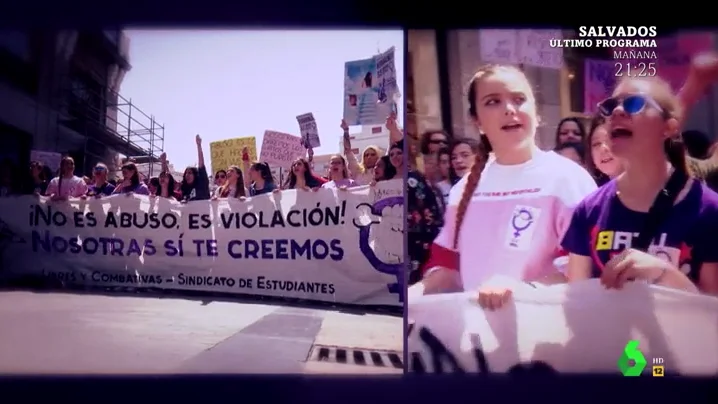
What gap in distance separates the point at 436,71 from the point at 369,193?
7.27 feet

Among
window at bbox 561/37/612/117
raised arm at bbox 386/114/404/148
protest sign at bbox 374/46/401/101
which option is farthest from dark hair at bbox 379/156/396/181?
window at bbox 561/37/612/117

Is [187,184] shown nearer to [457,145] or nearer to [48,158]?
[48,158]

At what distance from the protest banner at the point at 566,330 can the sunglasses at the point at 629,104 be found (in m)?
1.16

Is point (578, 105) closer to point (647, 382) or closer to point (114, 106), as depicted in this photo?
point (647, 382)

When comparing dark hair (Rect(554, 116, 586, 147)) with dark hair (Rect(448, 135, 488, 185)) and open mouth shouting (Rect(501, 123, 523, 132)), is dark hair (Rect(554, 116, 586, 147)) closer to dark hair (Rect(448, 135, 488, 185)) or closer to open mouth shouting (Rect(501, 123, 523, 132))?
open mouth shouting (Rect(501, 123, 523, 132))

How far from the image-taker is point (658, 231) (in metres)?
3.91

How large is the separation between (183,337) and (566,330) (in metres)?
3.09

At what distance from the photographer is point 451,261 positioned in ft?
13.5

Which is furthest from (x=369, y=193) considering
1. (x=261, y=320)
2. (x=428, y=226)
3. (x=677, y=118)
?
(x=677, y=118)

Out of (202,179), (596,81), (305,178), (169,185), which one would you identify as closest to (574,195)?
(596,81)

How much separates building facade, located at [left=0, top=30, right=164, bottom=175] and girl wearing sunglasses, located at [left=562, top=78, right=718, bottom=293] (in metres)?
3.71

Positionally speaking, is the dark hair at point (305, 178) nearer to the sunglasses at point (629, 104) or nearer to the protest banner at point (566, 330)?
the protest banner at point (566, 330)

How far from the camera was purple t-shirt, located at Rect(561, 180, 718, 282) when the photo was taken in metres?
3.89
